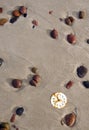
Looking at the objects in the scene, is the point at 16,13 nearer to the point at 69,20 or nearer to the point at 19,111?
the point at 69,20

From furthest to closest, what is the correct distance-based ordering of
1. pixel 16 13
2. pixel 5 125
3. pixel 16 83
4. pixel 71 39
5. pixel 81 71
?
pixel 16 13 → pixel 71 39 → pixel 81 71 → pixel 16 83 → pixel 5 125

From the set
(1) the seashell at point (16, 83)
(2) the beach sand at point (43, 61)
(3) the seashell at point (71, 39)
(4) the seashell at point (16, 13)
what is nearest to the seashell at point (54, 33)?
(2) the beach sand at point (43, 61)

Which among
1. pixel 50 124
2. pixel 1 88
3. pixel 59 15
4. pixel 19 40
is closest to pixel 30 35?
pixel 19 40

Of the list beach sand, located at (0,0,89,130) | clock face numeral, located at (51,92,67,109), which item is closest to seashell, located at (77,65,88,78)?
beach sand, located at (0,0,89,130)

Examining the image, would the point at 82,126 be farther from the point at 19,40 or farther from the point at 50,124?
the point at 19,40

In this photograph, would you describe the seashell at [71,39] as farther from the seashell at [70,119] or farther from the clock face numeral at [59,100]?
the seashell at [70,119]

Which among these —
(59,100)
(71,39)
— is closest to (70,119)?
(59,100)

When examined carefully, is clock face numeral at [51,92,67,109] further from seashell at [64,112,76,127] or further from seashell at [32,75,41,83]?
seashell at [32,75,41,83]
